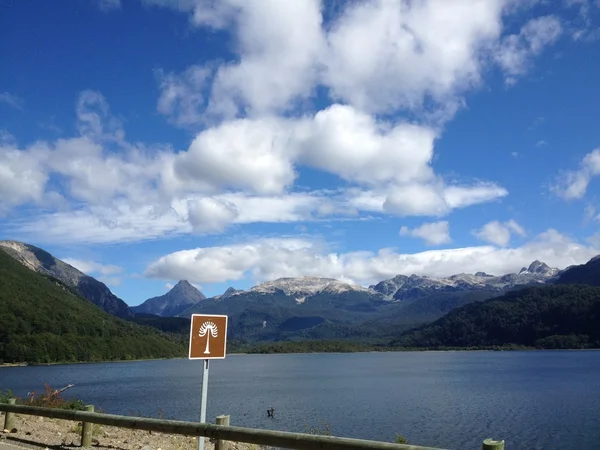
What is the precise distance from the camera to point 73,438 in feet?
51.0

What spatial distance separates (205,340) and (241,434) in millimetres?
2092

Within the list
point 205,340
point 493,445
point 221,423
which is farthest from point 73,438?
point 493,445

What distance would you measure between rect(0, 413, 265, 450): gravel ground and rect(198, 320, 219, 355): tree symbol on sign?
4.98 m

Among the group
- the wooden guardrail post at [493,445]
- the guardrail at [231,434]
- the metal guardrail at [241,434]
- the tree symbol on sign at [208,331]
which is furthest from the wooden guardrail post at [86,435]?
the wooden guardrail post at [493,445]

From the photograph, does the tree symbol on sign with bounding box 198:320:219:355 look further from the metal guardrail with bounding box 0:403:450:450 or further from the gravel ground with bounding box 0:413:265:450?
the gravel ground with bounding box 0:413:265:450

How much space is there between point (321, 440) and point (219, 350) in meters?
3.45

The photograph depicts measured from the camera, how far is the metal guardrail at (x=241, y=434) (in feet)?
26.4

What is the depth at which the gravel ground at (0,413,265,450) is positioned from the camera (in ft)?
44.9

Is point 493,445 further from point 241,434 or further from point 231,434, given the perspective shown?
point 231,434

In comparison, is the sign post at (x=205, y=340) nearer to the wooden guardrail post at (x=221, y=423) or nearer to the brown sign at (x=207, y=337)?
the brown sign at (x=207, y=337)

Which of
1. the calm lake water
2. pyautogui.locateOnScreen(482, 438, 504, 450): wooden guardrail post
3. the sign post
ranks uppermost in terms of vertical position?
the sign post

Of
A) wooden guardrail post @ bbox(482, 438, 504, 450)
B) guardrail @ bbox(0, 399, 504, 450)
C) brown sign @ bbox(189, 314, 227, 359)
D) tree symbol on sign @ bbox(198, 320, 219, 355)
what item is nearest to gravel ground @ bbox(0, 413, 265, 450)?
guardrail @ bbox(0, 399, 504, 450)

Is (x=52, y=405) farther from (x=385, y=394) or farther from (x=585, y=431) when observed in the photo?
(x=385, y=394)

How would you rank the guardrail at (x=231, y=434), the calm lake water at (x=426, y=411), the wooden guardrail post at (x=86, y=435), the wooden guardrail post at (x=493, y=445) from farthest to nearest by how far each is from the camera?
1. the calm lake water at (x=426, y=411)
2. the wooden guardrail post at (x=86, y=435)
3. the guardrail at (x=231, y=434)
4. the wooden guardrail post at (x=493, y=445)
